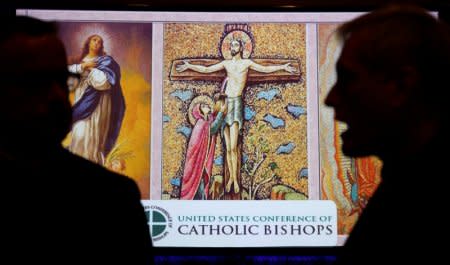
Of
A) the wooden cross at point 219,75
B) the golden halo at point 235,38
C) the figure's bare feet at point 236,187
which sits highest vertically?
the golden halo at point 235,38

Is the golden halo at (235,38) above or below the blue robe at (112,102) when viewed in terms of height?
above

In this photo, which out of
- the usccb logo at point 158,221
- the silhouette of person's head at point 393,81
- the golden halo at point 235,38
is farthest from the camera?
the golden halo at point 235,38

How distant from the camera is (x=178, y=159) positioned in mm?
2408

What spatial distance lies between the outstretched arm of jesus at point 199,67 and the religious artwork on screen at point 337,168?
36cm

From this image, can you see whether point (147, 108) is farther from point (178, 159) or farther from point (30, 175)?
point (30, 175)

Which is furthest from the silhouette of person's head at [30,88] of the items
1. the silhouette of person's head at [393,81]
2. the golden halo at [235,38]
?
the golden halo at [235,38]

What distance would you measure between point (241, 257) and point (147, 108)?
601 mm

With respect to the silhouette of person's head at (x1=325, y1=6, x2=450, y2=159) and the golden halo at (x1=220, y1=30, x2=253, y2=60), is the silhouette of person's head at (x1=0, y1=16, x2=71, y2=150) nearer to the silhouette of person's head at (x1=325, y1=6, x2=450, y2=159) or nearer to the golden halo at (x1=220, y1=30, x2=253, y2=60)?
the silhouette of person's head at (x1=325, y1=6, x2=450, y2=159)

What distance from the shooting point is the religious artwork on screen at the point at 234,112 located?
2.40 m

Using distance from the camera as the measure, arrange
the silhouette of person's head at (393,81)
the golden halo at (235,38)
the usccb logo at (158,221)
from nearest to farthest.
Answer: the silhouette of person's head at (393,81)
the usccb logo at (158,221)
the golden halo at (235,38)

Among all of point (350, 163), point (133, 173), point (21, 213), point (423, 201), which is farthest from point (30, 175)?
point (350, 163)

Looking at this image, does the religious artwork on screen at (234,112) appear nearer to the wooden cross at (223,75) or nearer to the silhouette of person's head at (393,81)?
the wooden cross at (223,75)

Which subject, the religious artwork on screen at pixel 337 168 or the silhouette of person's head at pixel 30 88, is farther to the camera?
the religious artwork on screen at pixel 337 168

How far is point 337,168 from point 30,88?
1.53 metres
